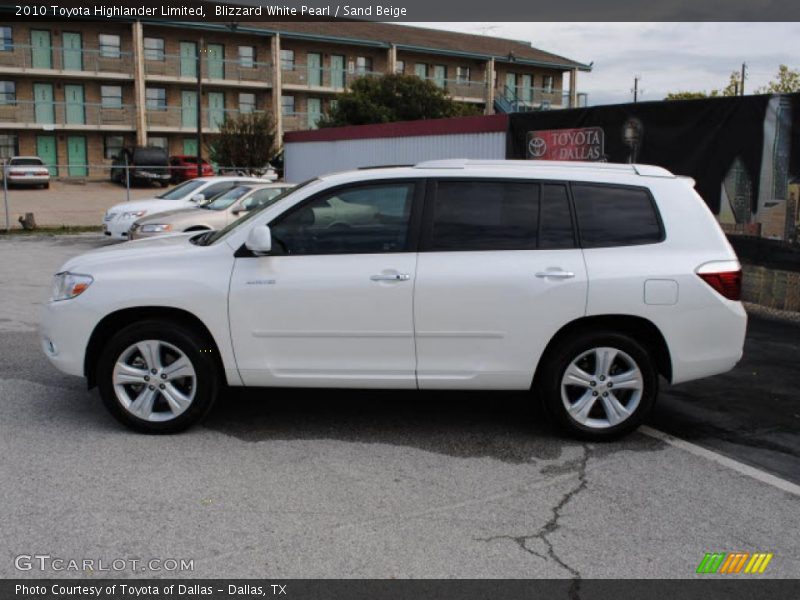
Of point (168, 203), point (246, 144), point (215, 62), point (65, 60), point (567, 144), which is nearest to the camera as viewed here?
point (567, 144)

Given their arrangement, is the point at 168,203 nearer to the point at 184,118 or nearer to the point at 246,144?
the point at 246,144

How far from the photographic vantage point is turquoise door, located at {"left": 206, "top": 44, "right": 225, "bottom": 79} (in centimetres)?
4745

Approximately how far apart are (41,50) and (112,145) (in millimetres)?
6241

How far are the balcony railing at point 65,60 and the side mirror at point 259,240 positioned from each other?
43.8 metres

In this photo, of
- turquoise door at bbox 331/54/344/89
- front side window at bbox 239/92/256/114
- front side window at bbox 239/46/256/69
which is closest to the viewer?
front side window at bbox 239/46/256/69

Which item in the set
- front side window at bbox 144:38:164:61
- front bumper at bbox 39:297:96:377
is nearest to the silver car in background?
front bumper at bbox 39:297:96:377

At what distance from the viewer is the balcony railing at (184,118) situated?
153 feet

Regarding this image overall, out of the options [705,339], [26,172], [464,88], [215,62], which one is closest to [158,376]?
[705,339]

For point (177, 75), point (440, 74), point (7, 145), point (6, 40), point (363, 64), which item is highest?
point (363, 64)

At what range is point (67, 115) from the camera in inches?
1753

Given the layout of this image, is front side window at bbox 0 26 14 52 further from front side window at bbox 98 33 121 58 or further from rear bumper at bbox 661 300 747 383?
rear bumper at bbox 661 300 747 383

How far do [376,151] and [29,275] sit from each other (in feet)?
34.2

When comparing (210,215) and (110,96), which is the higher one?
(110,96)

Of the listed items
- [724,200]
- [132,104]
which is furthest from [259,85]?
[724,200]
